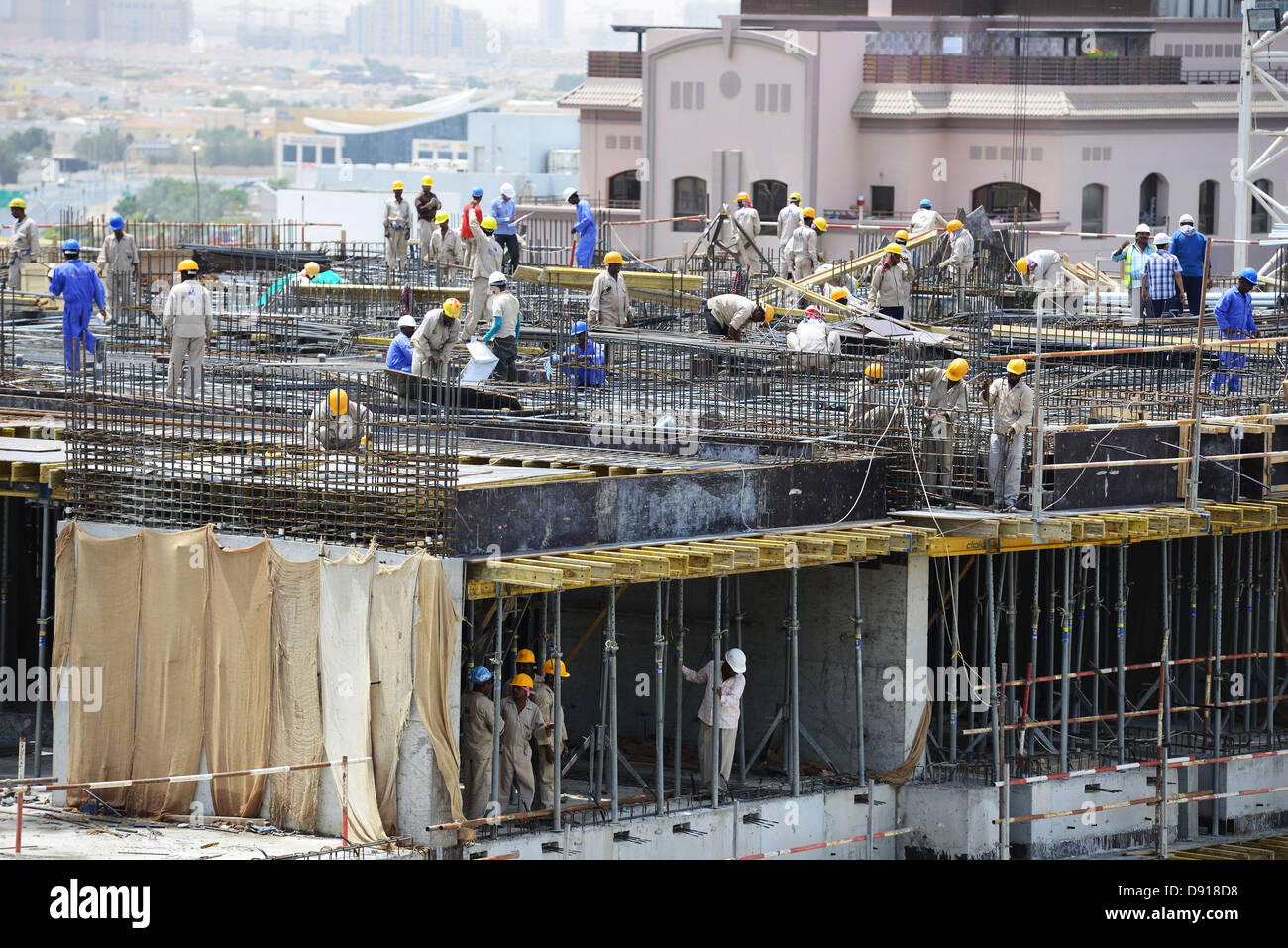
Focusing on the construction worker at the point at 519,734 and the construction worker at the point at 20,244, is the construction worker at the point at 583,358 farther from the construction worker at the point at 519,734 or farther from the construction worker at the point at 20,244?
the construction worker at the point at 20,244

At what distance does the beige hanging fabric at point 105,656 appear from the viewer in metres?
24.8

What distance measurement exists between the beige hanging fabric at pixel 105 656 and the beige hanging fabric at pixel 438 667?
3.89 metres

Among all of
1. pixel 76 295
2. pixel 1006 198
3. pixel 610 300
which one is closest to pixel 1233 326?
pixel 610 300

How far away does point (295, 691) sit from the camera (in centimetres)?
2350

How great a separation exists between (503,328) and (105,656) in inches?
379

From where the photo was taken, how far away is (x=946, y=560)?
1094 inches

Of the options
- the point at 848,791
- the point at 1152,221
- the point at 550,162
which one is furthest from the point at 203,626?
the point at 550,162

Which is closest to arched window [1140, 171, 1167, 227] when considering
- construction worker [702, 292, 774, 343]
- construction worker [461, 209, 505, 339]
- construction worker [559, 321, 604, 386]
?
construction worker [461, 209, 505, 339]

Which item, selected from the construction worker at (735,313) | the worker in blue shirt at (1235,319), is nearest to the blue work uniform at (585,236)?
→ the construction worker at (735,313)

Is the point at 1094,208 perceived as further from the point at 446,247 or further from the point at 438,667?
the point at 438,667

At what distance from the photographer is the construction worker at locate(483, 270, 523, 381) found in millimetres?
32344

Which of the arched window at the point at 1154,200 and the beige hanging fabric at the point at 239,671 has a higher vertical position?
the arched window at the point at 1154,200
